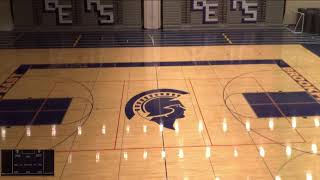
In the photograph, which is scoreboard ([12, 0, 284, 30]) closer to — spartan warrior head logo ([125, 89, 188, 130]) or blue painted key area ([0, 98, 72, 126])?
spartan warrior head logo ([125, 89, 188, 130])

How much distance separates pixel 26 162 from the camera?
2.73m

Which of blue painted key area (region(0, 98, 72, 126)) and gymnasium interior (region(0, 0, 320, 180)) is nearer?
gymnasium interior (region(0, 0, 320, 180))

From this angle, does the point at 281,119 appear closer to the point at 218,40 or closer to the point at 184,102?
the point at 184,102

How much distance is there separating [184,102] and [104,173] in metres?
1.90

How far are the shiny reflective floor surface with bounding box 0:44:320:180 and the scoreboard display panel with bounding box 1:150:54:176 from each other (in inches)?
24.3

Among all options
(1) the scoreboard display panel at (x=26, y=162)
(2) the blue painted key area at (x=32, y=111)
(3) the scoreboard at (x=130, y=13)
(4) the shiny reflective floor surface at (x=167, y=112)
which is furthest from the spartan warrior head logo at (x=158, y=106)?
(3) the scoreboard at (x=130, y=13)

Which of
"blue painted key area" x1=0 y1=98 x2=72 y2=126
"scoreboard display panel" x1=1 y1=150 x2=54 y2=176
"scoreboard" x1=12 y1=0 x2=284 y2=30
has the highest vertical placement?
"scoreboard" x1=12 y1=0 x2=284 y2=30

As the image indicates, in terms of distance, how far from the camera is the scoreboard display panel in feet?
8.96

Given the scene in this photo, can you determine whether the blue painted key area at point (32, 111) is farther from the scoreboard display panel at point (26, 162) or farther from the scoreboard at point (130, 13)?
the scoreboard at point (130, 13)

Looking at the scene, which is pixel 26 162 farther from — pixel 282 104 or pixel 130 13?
pixel 130 13

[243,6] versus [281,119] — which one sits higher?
[243,6]

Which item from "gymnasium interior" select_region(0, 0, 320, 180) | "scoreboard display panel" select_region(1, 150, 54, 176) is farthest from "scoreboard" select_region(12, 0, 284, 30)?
"scoreboard display panel" select_region(1, 150, 54, 176)

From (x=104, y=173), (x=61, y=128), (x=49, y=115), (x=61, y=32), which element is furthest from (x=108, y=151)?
(x=61, y=32)

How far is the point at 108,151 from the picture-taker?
13.7 feet
